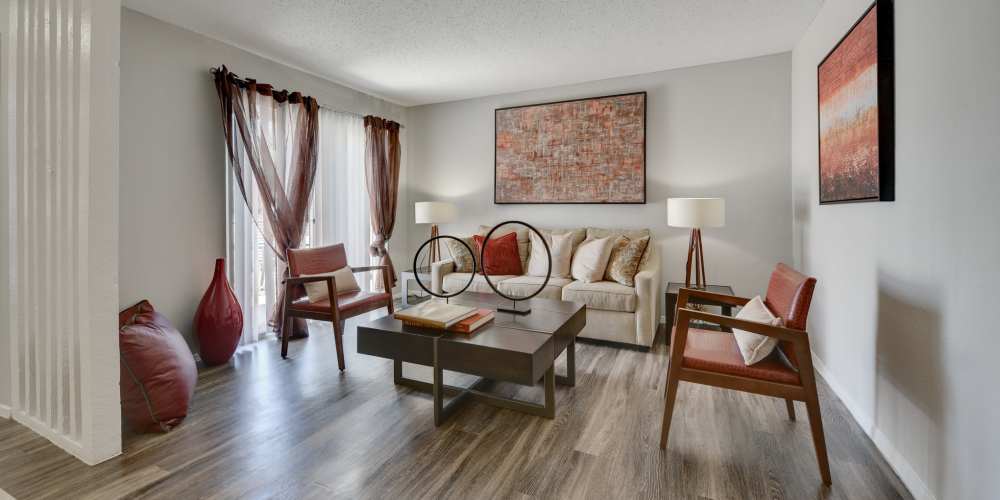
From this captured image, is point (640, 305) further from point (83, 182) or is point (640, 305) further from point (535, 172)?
point (83, 182)

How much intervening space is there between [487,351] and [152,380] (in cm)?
167

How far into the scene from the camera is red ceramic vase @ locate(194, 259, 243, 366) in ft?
9.87

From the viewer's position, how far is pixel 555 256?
4074 mm

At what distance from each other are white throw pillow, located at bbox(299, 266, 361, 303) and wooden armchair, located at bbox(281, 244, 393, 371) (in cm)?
4

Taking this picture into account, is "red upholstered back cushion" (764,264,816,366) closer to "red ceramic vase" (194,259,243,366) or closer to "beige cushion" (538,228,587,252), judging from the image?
"beige cushion" (538,228,587,252)

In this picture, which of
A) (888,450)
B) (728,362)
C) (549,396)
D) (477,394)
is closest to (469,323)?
(477,394)

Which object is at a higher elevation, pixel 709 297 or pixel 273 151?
pixel 273 151

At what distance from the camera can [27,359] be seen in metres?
2.08

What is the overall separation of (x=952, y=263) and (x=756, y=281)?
259 cm

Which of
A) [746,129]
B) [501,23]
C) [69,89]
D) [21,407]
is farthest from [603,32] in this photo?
[21,407]

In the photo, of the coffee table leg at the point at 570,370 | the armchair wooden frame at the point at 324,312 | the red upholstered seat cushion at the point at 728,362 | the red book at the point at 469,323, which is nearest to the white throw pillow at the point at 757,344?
the red upholstered seat cushion at the point at 728,362

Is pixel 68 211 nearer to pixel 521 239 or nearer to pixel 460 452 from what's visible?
pixel 460 452

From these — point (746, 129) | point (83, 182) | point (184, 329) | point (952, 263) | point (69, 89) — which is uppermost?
point (746, 129)

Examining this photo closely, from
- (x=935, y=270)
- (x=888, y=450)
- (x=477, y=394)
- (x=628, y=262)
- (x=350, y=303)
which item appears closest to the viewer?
(x=935, y=270)
